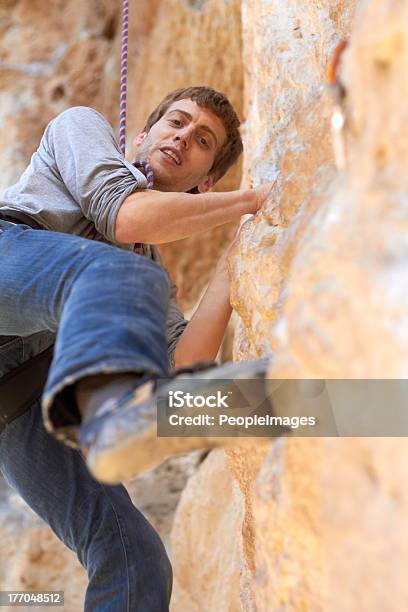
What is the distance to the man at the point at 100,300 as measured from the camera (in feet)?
2.89

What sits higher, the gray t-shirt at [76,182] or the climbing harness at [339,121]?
the climbing harness at [339,121]

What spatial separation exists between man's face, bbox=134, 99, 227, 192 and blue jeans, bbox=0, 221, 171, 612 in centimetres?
44

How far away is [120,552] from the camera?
4.49ft

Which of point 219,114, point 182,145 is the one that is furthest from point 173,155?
point 219,114

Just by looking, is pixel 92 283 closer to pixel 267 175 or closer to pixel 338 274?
pixel 338 274

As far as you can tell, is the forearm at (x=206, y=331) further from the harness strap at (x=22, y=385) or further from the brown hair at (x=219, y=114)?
the brown hair at (x=219, y=114)

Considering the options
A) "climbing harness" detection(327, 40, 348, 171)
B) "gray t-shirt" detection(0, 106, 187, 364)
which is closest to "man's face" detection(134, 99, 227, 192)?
"gray t-shirt" detection(0, 106, 187, 364)

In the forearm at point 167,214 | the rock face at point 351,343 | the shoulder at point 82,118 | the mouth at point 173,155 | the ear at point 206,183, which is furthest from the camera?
the ear at point 206,183

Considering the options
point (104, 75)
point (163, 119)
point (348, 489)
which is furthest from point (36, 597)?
point (348, 489)

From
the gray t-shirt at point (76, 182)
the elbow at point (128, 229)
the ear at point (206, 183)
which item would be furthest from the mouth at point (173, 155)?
the elbow at point (128, 229)

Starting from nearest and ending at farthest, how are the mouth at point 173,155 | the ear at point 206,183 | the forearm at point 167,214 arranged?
the forearm at point 167,214 < the mouth at point 173,155 < the ear at point 206,183

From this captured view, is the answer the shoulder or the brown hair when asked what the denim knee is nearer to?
the shoulder

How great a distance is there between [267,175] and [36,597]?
63.3 inches

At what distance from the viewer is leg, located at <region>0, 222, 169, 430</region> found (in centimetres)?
86
